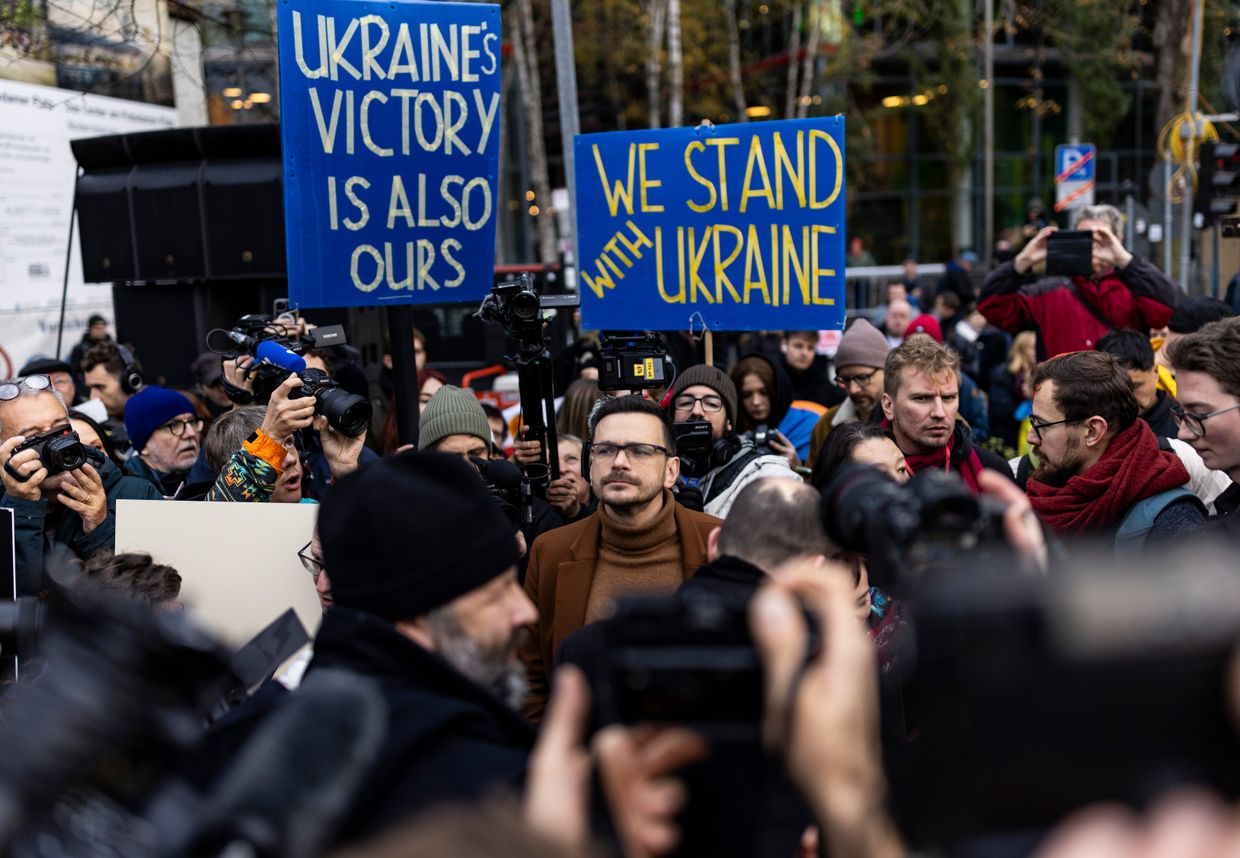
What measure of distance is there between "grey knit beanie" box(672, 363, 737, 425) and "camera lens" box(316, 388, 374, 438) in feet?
5.19

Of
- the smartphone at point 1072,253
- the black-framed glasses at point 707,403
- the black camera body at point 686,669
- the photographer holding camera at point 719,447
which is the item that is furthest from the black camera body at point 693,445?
the black camera body at point 686,669

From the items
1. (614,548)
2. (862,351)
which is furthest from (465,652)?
(862,351)

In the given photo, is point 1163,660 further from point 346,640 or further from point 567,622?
point 567,622

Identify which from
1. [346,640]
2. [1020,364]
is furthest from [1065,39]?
[346,640]

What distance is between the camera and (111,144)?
27.5 feet

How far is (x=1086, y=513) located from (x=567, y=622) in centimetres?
156

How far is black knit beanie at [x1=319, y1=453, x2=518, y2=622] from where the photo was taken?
1909 mm

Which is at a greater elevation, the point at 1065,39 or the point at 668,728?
the point at 1065,39

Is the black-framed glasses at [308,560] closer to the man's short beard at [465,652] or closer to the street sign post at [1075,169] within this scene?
the man's short beard at [465,652]

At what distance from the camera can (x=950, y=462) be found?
4148mm

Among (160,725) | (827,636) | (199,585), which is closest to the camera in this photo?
(160,725)

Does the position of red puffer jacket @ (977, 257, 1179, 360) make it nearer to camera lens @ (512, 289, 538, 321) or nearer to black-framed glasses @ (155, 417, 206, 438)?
camera lens @ (512, 289, 538, 321)

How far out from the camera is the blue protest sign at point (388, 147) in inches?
150

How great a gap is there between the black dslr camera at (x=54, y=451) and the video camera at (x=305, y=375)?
604 mm
